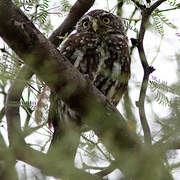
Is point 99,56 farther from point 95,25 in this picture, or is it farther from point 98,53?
point 95,25

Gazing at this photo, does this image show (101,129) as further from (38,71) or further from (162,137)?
(38,71)

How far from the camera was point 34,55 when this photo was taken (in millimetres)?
1920

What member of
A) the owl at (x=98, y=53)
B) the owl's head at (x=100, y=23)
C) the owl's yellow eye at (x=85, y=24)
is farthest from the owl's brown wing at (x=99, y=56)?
the owl's yellow eye at (x=85, y=24)

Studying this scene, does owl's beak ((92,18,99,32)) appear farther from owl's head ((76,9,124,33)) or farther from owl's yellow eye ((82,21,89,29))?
owl's yellow eye ((82,21,89,29))

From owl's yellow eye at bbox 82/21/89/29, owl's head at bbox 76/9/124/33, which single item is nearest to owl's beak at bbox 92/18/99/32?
owl's head at bbox 76/9/124/33

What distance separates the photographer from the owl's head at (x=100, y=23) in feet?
12.0

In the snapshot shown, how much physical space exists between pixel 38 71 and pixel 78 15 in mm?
1556

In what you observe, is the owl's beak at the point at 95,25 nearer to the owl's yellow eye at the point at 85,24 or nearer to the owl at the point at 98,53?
the owl at the point at 98,53

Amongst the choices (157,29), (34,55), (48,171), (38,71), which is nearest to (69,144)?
(48,171)

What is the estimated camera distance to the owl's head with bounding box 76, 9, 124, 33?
3.66 metres

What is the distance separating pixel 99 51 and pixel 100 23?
21.0 inches

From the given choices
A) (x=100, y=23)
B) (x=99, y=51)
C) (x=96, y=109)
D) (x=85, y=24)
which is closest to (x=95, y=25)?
(x=100, y=23)

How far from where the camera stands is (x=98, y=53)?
10.8 ft

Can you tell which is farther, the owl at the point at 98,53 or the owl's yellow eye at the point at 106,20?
the owl's yellow eye at the point at 106,20
